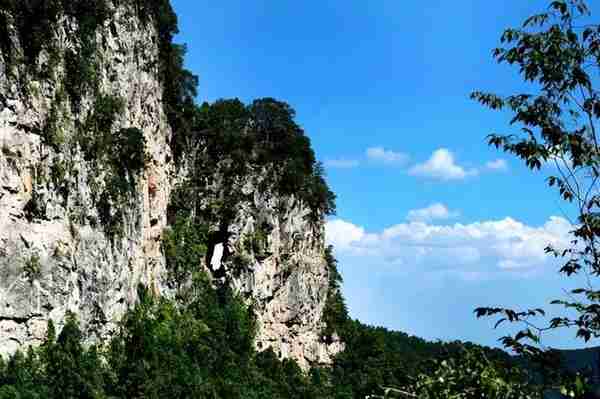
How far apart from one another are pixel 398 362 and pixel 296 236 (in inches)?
899

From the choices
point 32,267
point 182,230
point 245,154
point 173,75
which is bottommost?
point 32,267

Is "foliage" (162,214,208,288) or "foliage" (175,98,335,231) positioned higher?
"foliage" (175,98,335,231)

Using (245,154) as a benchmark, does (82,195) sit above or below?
below

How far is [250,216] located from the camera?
177 feet

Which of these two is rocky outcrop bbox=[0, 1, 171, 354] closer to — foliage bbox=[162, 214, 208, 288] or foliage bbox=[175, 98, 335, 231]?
foliage bbox=[162, 214, 208, 288]

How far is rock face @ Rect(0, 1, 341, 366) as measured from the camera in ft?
88.1

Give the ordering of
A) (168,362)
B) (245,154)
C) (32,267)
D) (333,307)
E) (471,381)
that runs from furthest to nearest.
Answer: (333,307), (245,154), (168,362), (32,267), (471,381)

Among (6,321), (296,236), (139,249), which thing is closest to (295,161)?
(296,236)

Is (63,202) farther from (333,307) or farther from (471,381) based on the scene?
(333,307)

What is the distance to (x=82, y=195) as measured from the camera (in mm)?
32125

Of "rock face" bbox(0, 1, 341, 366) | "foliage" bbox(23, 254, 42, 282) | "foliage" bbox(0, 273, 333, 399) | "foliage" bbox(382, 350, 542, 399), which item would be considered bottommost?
"foliage" bbox(382, 350, 542, 399)

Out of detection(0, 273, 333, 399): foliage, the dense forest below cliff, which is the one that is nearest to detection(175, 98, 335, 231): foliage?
the dense forest below cliff

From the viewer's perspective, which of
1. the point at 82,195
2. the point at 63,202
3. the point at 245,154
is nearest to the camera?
the point at 63,202

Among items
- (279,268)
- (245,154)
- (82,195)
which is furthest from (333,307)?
(82,195)
